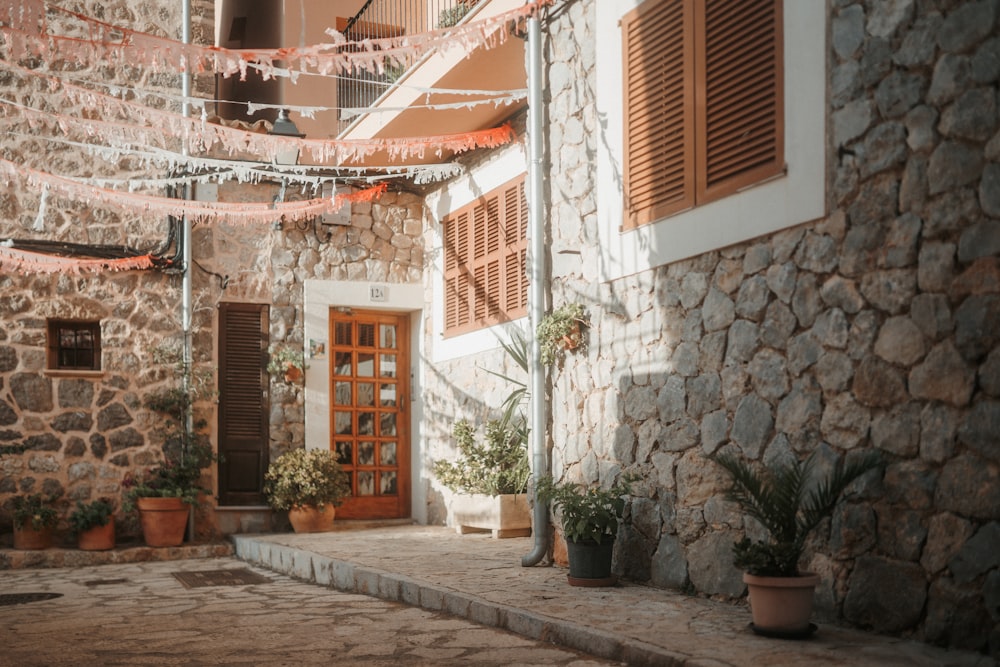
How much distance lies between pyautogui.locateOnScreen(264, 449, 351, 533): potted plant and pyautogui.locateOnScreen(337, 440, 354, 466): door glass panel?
545 millimetres

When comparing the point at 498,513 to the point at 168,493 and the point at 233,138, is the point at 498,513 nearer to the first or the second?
the point at 168,493

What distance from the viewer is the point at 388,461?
11305 mm

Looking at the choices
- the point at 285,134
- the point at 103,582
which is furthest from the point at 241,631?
the point at 285,134

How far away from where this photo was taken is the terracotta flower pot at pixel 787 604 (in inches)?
175

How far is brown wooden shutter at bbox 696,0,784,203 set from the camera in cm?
536

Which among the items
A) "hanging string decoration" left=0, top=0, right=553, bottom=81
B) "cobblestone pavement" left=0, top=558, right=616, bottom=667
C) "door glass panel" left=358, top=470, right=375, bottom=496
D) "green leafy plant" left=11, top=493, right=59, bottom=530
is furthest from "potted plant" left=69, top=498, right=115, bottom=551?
"hanging string decoration" left=0, top=0, right=553, bottom=81

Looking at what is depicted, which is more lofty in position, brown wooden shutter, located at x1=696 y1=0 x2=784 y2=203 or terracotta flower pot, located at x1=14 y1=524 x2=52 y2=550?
brown wooden shutter, located at x1=696 y1=0 x2=784 y2=203

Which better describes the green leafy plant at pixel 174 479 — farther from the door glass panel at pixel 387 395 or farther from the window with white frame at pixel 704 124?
the window with white frame at pixel 704 124

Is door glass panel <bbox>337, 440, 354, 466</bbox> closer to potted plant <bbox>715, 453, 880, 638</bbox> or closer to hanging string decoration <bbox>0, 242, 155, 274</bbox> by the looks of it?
hanging string decoration <bbox>0, 242, 155, 274</bbox>

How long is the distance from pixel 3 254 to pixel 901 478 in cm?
809

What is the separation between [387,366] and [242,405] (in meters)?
1.67

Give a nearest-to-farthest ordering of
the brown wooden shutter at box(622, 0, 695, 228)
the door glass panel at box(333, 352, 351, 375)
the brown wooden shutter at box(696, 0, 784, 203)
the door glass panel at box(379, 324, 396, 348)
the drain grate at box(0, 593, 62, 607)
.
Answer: the brown wooden shutter at box(696, 0, 784, 203), the brown wooden shutter at box(622, 0, 695, 228), the drain grate at box(0, 593, 62, 607), the door glass panel at box(333, 352, 351, 375), the door glass panel at box(379, 324, 396, 348)

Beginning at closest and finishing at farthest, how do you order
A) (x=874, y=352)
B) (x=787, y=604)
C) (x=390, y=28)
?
(x=787, y=604) < (x=874, y=352) < (x=390, y=28)

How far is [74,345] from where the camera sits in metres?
10.2
